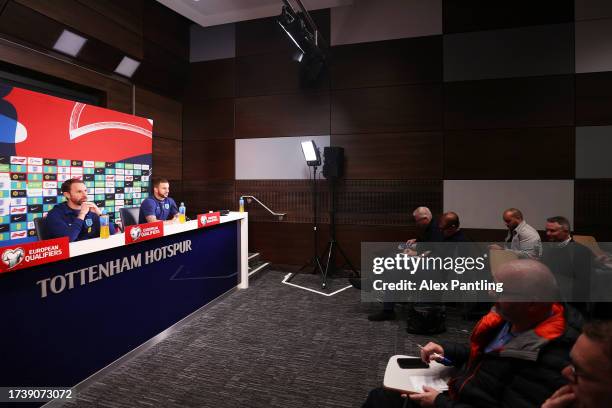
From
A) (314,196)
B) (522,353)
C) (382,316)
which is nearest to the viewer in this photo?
(522,353)

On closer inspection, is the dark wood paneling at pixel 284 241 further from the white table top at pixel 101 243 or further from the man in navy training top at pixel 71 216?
the man in navy training top at pixel 71 216

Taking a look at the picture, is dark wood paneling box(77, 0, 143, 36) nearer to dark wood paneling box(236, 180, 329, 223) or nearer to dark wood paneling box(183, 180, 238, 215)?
dark wood paneling box(183, 180, 238, 215)

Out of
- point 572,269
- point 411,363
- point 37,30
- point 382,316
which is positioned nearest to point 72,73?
point 37,30

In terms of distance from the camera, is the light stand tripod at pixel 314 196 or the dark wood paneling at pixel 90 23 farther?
the light stand tripod at pixel 314 196

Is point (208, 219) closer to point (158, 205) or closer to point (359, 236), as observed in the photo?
point (158, 205)

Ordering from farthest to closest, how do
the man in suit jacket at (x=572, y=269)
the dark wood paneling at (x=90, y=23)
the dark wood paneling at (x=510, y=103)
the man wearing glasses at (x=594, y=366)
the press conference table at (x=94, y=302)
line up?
the dark wood paneling at (x=510, y=103) → the dark wood paneling at (x=90, y=23) → the man in suit jacket at (x=572, y=269) → the press conference table at (x=94, y=302) → the man wearing glasses at (x=594, y=366)

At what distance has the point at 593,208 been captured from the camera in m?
4.13

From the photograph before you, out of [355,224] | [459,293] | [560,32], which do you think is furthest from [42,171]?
[560,32]

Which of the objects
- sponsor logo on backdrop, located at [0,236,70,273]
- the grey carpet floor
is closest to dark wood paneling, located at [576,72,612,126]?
the grey carpet floor

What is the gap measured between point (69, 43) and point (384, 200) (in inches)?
168

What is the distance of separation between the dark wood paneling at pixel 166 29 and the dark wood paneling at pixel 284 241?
119 inches

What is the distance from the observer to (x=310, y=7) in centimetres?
482

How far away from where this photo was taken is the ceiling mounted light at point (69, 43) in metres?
3.52

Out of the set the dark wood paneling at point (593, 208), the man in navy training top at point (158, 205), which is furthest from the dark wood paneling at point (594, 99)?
the man in navy training top at point (158, 205)
